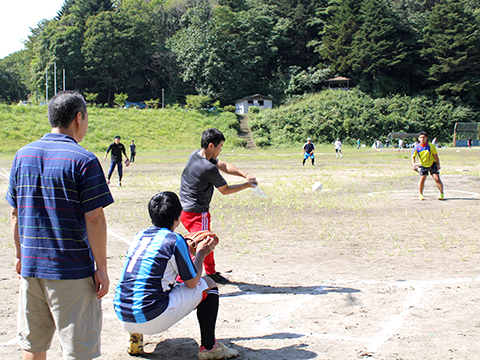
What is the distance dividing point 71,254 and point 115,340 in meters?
1.91

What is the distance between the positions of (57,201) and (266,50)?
3461 inches

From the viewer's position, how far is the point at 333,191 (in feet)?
51.2

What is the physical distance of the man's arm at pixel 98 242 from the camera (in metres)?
2.82

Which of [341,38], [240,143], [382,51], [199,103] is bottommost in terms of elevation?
[240,143]

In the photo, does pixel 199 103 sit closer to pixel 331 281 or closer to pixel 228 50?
pixel 228 50

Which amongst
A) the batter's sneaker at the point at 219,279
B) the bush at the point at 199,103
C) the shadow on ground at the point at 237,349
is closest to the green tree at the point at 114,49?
the bush at the point at 199,103

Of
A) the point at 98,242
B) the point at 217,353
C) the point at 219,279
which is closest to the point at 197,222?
the point at 219,279

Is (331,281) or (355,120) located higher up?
(355,120)

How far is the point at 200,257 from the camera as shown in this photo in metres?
3.87

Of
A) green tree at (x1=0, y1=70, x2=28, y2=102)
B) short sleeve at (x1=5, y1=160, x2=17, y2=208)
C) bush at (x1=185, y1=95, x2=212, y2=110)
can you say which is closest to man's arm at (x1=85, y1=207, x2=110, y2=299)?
→ short sleeve at (x1=5, y1=160, x2=17, y2=208)

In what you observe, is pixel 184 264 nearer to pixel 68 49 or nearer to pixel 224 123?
pixel 224 123

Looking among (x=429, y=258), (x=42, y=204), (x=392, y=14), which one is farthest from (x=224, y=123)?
(x=42, y=204)

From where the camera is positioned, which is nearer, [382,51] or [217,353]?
[217,353]

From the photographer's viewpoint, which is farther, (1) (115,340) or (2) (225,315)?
(2) (225,315)
